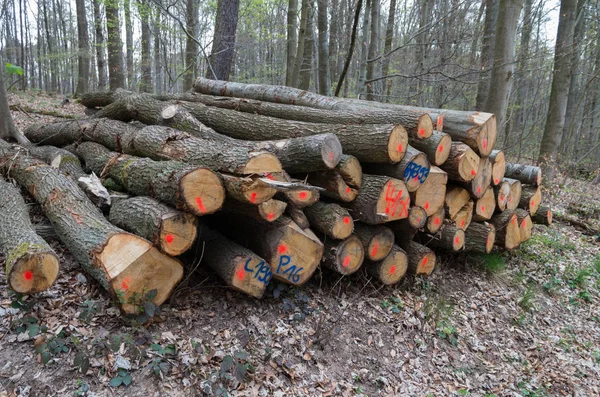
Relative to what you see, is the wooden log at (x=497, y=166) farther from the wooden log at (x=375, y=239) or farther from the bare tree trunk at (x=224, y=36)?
the bare tree trunk at (x=224, y=36)

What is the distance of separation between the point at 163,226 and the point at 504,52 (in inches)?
251

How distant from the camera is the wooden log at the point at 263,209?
2.95 metres

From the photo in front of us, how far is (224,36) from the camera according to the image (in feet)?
27.0

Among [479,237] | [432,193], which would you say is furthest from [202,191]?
[479,237]

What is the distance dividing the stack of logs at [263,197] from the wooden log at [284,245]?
1cm

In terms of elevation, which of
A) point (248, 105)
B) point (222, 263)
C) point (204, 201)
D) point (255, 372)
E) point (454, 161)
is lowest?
point (255, 372)

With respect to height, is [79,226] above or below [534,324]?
above

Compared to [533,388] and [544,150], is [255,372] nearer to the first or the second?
[533,388]

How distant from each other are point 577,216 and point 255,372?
7.72 meters

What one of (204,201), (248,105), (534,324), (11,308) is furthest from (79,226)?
(534,324)

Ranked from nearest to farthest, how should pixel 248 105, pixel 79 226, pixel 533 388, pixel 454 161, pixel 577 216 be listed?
1. pixel 79 226
2. pixel 533 388
3. pixel 454 161
4. pixel 248 105
5. pixel 577 216

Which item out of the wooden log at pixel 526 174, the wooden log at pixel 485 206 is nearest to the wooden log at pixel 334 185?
the wooden log at pixel 485 206

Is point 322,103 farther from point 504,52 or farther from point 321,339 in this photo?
point 504,52

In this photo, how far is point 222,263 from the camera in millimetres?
3152
